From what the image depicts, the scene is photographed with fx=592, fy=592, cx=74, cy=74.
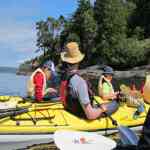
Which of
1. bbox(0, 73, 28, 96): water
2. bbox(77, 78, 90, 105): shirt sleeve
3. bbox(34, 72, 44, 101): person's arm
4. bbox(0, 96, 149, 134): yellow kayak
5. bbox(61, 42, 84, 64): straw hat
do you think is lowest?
bbox(0, 73, 28, 96): water

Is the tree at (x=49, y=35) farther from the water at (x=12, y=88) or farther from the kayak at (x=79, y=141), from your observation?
the kayak at (x=79, y=141)

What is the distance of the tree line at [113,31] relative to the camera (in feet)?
250

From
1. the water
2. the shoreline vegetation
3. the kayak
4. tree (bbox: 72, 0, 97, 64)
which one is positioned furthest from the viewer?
tree (bbox: 72, 0, 97, 64)

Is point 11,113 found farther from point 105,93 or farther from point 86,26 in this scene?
point 86,26

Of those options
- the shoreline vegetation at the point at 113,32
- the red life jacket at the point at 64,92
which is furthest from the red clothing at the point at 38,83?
the shoreline vegetation at the point at 113,32

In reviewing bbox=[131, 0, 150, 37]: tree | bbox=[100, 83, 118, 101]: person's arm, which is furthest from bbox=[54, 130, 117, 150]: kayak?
bbox=[131, 0, 150, 37]: tree

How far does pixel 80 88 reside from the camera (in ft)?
32.6

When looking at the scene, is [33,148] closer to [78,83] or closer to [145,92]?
[145,92]

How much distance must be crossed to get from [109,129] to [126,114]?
750 millimetres

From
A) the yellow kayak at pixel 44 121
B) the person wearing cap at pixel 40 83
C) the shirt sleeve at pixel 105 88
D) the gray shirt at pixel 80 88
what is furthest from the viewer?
the shirt sleeve at pixel 105 88

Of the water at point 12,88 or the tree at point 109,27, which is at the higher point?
the tree at point 109,27

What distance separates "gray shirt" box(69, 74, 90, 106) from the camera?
9.89m

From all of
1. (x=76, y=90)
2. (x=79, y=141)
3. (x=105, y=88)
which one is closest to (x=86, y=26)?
(x=105, y=88)

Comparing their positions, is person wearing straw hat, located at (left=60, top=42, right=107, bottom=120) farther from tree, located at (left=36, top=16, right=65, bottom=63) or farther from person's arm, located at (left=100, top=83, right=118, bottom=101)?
tree, located at (left=36, top=16, right=65, bottom=63)
